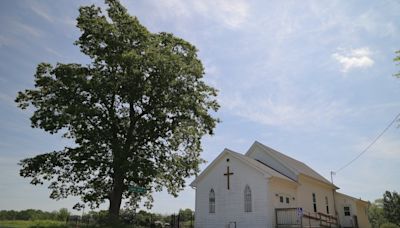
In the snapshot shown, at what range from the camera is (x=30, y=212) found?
4794 centimetres

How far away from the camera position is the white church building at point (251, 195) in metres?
23.7

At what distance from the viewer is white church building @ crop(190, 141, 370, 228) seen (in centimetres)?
2367

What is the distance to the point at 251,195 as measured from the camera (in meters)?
24.5

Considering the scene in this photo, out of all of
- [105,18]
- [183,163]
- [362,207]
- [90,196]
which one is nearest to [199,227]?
[183,163]

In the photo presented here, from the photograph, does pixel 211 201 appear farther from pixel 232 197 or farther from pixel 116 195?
pixel 116 195

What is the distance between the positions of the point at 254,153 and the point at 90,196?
1603cm

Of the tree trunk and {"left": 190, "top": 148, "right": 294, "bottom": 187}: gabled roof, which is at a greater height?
{"left": 190, "top": 148, "right": 294, "bottom": 187}: gabled roof

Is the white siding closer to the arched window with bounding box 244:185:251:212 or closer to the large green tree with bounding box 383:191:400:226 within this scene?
the arched window with bounding box 244:185:251:212

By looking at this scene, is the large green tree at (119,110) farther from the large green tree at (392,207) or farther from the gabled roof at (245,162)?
the large green tree at (392,207)

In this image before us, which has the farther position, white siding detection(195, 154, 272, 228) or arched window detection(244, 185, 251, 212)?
arched window detection(244, 185, 251, 212)

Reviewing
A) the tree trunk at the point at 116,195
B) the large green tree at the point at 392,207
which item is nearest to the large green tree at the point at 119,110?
the tree trunk at the point at 116,195

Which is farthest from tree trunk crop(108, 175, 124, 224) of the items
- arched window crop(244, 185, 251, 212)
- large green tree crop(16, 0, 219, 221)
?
arched window crop(244, 185, 251, 212)

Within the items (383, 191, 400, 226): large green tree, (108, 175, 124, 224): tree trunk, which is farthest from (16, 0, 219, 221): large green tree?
(383, 191, 400, 226): large green tree

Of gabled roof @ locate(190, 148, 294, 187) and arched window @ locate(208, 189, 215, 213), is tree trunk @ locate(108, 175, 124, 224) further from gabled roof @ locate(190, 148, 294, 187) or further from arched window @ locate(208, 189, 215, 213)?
arched window @ locate(208, 189, 215, 213)
